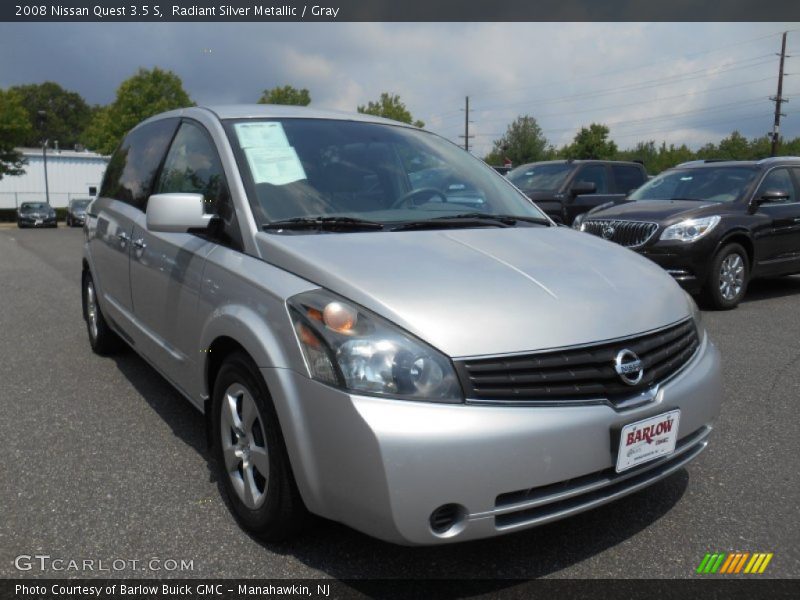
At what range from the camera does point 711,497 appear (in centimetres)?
305

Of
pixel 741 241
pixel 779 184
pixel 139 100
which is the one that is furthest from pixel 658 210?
pixel 139 100

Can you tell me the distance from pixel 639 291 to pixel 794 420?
2023 millimetres

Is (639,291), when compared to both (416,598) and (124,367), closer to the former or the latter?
(416,598)

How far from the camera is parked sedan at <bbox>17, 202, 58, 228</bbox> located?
34.3 metres

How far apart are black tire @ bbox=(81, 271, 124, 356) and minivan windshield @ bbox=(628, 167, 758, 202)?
259 inches

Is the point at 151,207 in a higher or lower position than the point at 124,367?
higher

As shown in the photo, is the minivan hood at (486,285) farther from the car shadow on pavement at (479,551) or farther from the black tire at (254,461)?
the car shadow on pavement at (479,551)

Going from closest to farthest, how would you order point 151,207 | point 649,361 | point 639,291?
point 649,361
point 639,291
point 151,207

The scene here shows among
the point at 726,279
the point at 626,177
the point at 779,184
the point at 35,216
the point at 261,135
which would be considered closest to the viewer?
the point at 261,135

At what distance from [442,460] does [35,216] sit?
122ft

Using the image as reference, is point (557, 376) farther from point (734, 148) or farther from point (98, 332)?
point (734, 148)

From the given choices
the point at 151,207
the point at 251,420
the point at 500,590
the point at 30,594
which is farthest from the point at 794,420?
the point at 30,594

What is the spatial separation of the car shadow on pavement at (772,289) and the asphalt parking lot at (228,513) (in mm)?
4100

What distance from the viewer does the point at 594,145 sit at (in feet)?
194
